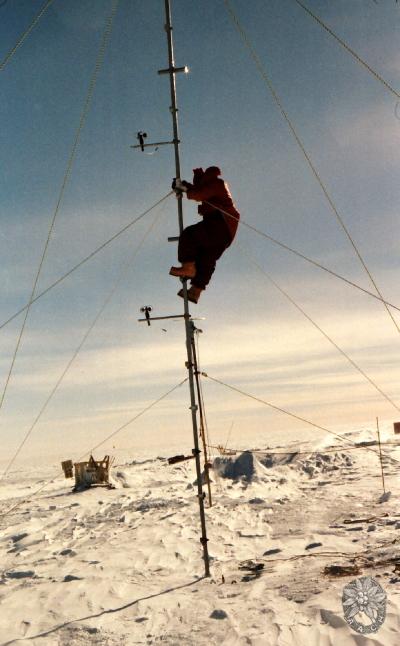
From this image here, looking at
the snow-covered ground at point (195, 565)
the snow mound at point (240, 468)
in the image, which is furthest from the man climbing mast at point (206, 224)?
the snow mound at point (240, 468)

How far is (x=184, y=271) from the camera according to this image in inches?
285

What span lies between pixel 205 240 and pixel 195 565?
622 cm

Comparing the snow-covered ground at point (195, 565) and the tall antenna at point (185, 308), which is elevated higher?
the tall antenna at point (185, 308)

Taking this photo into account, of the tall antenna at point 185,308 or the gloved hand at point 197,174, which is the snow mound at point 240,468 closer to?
the tall antenna at point 185,308

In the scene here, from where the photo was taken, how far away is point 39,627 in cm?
591

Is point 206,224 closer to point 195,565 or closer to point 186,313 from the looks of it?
point 186,313

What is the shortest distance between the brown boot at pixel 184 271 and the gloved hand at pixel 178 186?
1.28m

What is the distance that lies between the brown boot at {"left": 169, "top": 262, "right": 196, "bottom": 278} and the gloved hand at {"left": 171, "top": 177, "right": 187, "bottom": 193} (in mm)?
1282

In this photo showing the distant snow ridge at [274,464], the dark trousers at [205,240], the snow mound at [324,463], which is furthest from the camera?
the snow mound at [324,463]

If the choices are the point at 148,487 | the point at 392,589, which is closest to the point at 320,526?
the point at 392,589

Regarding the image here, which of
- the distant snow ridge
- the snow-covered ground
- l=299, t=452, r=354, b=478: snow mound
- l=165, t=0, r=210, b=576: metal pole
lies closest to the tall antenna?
l=165, t=0, r=210, b=576: metal pole

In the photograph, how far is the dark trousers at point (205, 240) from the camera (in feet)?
23.7

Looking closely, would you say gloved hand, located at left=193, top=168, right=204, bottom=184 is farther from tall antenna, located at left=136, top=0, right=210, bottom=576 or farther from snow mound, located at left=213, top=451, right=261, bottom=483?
snow mound, located at left=213, top=451, right=261, bottom=483

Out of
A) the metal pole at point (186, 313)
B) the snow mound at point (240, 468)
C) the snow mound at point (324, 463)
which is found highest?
the metal pole at point (186, 313)
